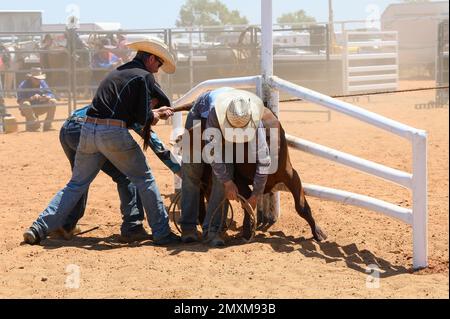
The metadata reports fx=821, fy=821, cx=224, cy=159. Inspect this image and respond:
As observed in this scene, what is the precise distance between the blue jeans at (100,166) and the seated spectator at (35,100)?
8.58m

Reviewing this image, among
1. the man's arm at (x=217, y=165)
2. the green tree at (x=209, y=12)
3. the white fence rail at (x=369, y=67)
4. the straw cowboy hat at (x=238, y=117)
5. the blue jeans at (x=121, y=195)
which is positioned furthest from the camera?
the green tree at (x=209, y=12)

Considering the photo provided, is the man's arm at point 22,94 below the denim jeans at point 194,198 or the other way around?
the other way around

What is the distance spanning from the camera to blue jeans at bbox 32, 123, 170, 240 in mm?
5785

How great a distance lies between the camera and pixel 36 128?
14.4m

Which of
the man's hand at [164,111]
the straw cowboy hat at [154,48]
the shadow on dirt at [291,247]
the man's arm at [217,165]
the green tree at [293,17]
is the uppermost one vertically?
the green tree at [293,17]

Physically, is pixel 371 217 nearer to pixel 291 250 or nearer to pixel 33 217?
pixel 291 250

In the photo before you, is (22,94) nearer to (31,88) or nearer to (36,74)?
(31,88)

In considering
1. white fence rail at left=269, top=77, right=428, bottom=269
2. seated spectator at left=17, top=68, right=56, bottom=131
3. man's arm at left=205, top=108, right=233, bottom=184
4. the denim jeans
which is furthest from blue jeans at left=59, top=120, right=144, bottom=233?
seated spectator at left=17, top=68, right=56, bottom=131

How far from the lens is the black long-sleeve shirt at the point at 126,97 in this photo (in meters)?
5.72

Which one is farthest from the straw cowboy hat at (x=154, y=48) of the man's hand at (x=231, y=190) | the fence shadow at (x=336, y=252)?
the fence shadow at (x=336, y=252)

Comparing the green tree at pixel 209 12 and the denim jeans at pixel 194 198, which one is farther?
the green tree at pixel 209 12

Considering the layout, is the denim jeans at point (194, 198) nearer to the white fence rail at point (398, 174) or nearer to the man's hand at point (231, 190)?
the man's hand at point (231, 190)

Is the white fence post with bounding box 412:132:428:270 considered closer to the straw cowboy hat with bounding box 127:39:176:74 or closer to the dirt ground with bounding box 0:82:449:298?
the dirt ground with bounding box 0:82:449:298

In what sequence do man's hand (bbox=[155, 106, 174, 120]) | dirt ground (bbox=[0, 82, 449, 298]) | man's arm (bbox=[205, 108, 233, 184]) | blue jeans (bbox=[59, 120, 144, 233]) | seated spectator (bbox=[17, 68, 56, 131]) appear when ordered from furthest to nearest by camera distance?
seated spectator (bbox=[17, 68, 56, 131]), blue jeans (bbox=[59, 120, 144, 233]), man's hand (bbox=[155, 106, 174, 120]), man's arm (bbox=[205, 108, 233, 184]), dirt ground (bbox=[0, 82, 449, 298])
